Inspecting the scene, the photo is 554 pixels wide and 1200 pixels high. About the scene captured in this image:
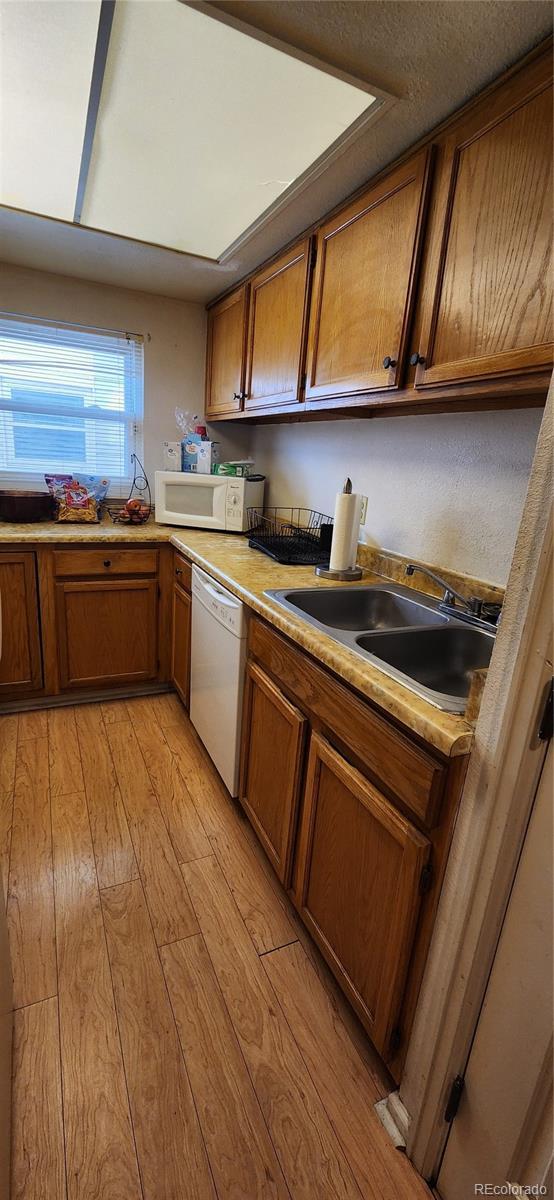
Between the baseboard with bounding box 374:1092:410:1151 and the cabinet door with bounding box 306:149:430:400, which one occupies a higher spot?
the cabinet door with bounding box 306:149:430:400

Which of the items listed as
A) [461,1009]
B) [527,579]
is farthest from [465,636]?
[461,1009]

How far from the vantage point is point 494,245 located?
3.44ft

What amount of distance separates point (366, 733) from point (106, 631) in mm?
1855

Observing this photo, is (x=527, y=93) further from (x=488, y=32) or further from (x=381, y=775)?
(x=381, y=775)

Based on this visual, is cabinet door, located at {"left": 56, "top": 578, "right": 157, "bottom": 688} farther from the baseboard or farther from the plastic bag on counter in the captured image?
the baseboard

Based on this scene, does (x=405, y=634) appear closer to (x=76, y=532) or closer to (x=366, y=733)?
(x=366, y=733)

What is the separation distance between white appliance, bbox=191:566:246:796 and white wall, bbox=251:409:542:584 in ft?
2.21

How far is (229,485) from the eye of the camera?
98.4 inches

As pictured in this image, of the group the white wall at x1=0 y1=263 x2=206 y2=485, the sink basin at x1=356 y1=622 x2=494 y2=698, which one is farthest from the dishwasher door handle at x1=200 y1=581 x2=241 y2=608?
the white wall at x1=0 y1=263 x2=206 y2=485

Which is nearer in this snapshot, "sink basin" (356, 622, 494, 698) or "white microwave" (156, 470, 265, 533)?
"sink basin" (356, 622, 494, 698)

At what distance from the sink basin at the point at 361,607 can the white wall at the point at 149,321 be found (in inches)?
75.4

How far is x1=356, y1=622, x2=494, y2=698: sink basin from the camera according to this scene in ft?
4.25

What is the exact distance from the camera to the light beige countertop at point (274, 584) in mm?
836

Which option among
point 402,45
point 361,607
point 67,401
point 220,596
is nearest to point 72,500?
point 67,401
